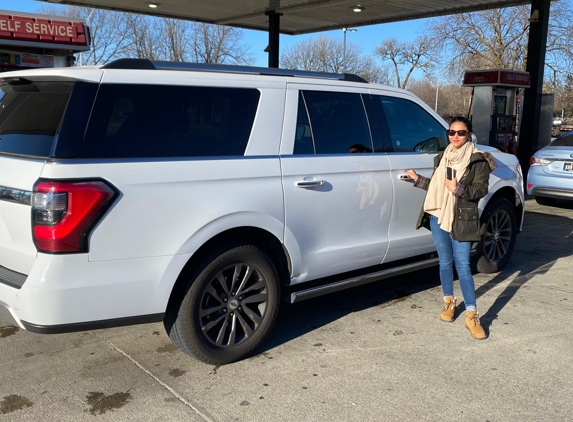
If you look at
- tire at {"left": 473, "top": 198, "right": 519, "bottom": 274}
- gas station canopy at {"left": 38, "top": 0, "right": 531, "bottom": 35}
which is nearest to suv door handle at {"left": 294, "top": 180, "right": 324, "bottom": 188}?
tire at {"left": 473, "top": 198, "right": 519, "bottom": 274}

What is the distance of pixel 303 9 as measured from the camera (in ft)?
50.0

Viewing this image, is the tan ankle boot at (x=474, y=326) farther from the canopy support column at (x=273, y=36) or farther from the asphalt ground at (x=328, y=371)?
the canopy support column at (x=273, y=36)

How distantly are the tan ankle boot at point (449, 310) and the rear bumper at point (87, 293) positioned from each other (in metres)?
2.38

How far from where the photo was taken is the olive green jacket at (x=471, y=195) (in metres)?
4.16

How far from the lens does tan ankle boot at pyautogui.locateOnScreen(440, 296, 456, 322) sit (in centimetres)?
468

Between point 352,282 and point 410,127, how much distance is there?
5.06 ft

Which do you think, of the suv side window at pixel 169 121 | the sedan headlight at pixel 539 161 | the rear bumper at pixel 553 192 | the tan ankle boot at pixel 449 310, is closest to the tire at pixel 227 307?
the suv side window at pixel 169 121

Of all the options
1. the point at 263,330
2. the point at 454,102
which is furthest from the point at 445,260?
the point at 454,102

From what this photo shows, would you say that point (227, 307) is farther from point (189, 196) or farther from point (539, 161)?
point (539, 161)

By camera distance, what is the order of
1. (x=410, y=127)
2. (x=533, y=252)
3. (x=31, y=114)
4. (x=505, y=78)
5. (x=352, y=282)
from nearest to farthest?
(x=31, y=114) → (x=352, y=282) → (x=410, y=127) → (x=533, y=252) → (x=505, y=78)

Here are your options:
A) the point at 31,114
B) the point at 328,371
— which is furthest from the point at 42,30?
the point at 328,371

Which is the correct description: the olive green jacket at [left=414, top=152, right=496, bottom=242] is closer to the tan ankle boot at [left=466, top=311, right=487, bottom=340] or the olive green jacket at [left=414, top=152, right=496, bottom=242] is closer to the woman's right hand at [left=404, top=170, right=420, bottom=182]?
the woman's right hand at [left=404, top=170, right=420, bottom=182]

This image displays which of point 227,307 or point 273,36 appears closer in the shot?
point 227,307

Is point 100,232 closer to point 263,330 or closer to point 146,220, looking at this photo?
point 146,220
